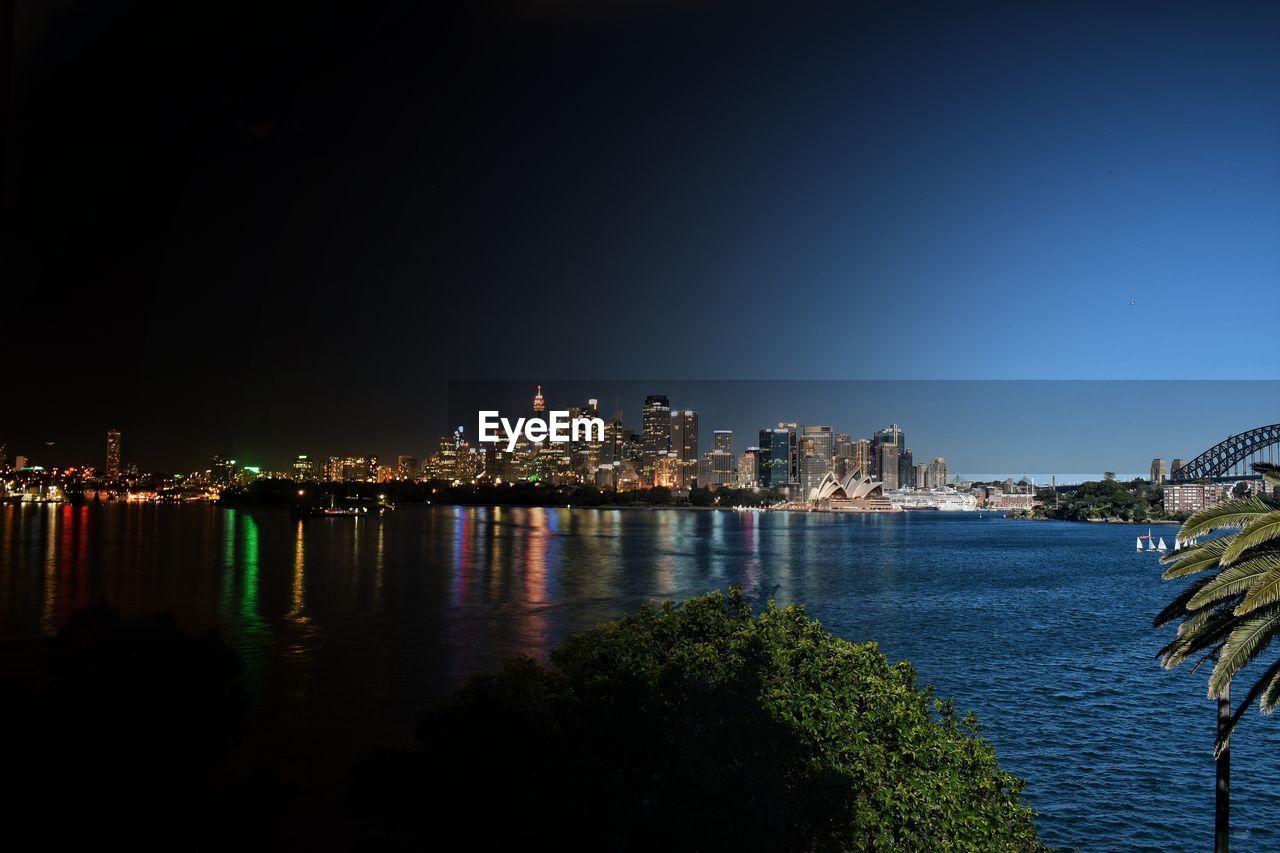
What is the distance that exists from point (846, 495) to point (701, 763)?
163150 mm

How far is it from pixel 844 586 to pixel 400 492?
11266 centimetres

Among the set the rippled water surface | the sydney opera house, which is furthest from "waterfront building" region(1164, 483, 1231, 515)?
the rippled water surface

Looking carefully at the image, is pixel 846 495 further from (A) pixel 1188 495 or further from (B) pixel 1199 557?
(B) pixel 1199 557

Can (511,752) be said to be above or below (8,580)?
above

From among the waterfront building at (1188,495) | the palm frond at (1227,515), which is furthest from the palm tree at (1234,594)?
the waterfront building at (1188,495)

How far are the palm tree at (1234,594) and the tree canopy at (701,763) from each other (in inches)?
92.0

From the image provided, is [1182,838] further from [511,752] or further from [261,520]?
[261,520]

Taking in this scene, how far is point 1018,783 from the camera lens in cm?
890

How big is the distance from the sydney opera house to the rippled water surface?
299 ft

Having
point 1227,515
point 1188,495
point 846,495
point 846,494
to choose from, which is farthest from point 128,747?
point 846,494

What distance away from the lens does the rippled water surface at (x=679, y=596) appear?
48.8 ft

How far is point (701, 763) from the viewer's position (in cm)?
798

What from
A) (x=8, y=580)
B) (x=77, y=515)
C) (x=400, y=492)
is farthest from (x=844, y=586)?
(x=400, y=492)

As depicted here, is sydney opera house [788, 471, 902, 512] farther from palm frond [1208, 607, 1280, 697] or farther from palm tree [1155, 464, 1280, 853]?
palm frond [1208, 607, 1280, 697]
